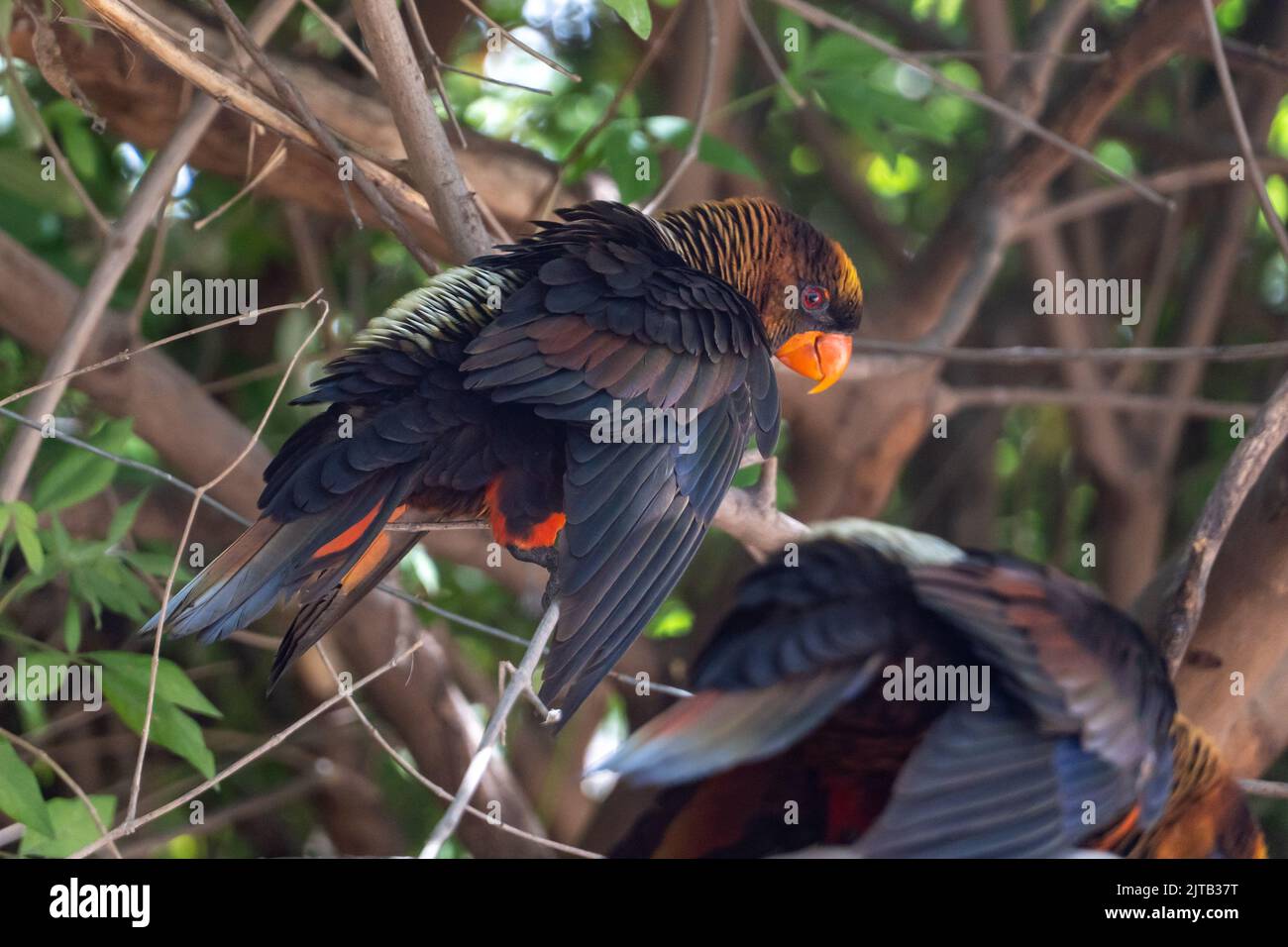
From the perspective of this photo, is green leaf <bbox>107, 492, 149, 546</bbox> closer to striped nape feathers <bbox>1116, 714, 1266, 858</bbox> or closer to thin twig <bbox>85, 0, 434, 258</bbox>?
thin twig <bbox>85, 0, 434, 258</bbox>

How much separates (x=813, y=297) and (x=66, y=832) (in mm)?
1458

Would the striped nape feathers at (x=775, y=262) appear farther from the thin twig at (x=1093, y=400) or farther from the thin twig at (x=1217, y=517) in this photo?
the thin twig at (x=1217, y=517)

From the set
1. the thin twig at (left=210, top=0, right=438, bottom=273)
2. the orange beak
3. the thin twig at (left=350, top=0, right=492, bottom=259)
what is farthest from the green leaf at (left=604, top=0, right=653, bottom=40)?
the orange beak

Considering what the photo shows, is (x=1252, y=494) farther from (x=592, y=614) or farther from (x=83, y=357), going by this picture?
(x=83, y=357)

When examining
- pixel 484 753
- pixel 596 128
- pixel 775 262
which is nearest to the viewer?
pixel 484 753

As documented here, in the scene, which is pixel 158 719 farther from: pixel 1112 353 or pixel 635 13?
pixel 1112 353

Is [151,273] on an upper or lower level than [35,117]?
lower

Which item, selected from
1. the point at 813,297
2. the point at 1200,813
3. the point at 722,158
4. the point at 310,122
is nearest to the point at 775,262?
the point at 813,297

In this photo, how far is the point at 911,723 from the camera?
1.46 m

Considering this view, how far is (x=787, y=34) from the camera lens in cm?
245

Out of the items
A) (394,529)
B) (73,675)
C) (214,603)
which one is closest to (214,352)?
(73,675)

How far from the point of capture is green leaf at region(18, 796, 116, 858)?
5.44ft

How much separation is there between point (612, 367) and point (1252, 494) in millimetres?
940

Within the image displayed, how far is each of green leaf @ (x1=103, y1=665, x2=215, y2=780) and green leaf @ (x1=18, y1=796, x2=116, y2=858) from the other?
0.41 feet
